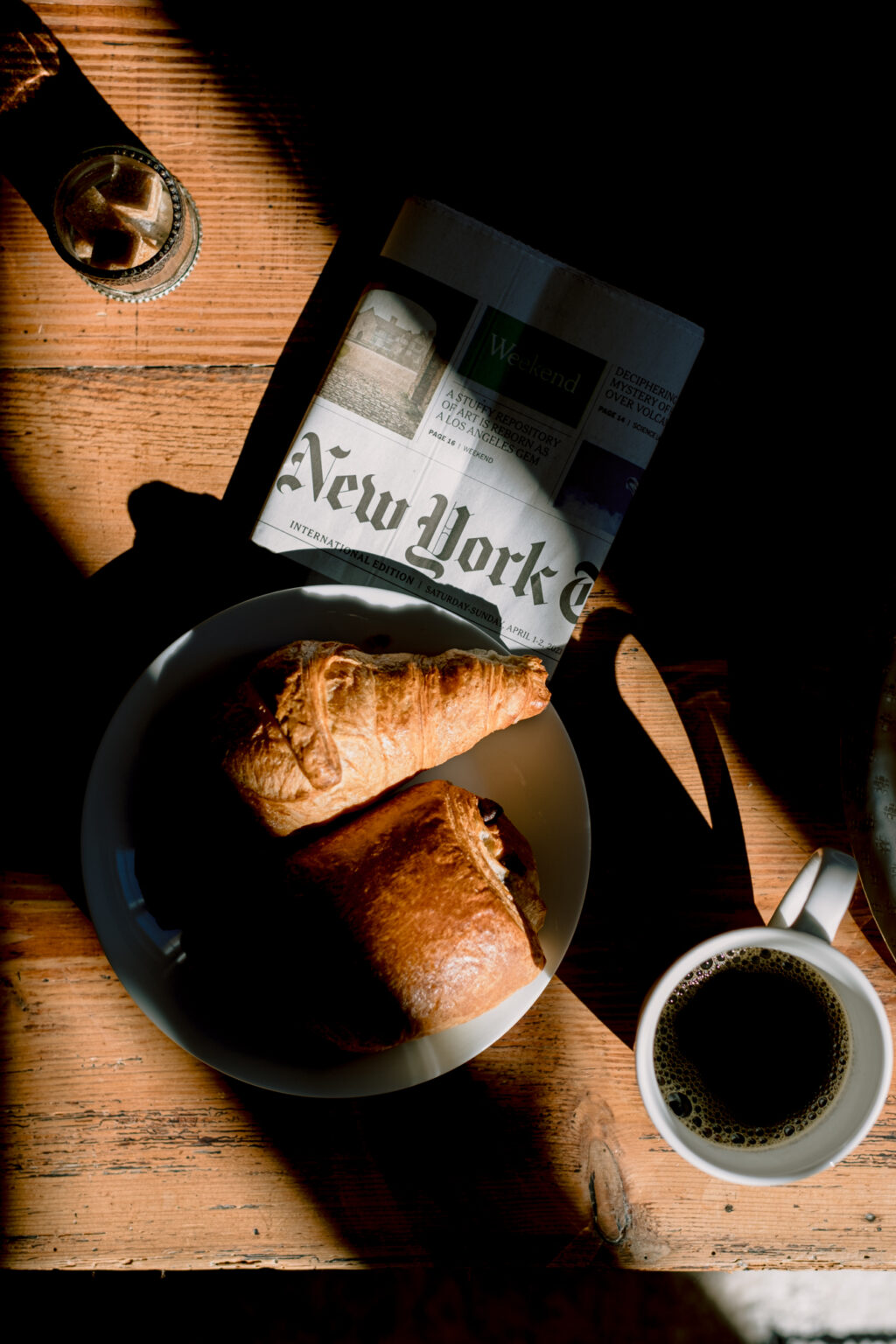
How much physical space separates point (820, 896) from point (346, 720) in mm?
432

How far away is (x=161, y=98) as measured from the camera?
79 centimetres

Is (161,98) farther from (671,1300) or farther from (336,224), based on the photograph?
(671,1300)

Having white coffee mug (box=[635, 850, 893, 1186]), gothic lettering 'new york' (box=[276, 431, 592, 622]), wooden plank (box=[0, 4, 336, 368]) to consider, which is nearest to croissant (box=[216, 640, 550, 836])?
gothic lettering 'new york' (box=[276, 431, 592, 622])

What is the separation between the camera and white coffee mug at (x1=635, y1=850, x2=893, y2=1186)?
2.12 ft

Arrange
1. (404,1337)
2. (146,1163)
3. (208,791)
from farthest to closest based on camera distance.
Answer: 1. (404,1337)
2. (146,1163)
3. (208,791)

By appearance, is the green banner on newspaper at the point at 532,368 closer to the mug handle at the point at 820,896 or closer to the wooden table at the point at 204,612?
the wooden table at the point at 204,612

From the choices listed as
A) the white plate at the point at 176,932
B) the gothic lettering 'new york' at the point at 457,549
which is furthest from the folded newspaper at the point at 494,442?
the white plate at the point at 176,932

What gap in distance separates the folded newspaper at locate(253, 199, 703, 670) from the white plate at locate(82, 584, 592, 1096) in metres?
0.10

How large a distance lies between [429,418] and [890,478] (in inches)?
19.6

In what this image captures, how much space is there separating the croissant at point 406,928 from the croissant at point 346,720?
0.04m

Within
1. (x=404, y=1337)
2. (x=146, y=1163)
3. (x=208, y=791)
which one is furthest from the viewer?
(x=404, y=1337)

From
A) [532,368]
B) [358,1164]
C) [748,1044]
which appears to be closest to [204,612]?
[532,368]

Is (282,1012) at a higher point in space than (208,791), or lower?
lower

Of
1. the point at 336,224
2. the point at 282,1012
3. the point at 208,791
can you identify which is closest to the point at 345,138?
the point at 336,224
